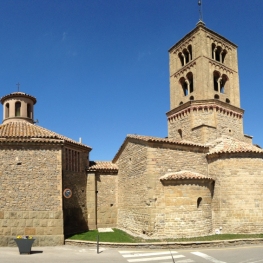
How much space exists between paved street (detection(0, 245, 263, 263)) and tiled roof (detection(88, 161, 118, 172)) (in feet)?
21.7

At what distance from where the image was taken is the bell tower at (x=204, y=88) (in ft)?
70.5

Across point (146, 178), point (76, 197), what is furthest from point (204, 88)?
point (76, 197)

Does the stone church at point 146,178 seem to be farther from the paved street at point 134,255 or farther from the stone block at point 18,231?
the paved street at point 134,255

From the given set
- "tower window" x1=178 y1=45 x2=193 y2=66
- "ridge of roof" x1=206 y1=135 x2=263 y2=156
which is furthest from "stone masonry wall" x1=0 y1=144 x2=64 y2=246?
"tower window" x1=178 y1=45 x2=193 y2=66

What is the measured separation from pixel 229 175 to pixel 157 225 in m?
5.31

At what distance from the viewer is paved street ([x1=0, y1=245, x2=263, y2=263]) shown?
11195 mm

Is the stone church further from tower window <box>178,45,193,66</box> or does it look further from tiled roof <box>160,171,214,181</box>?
tower window <box>178,45,193,66</box>

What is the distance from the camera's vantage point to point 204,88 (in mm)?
21828

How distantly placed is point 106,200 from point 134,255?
25.8 feet

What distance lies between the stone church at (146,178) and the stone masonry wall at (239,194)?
5cm

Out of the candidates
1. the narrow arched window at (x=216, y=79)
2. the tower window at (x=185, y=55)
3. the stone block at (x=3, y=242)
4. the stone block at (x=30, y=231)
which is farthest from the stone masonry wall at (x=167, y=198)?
the tower window at (x=185, y=55)

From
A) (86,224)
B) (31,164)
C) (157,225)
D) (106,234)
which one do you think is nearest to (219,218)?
(157,225)

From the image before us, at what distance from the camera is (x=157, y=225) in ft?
50.6

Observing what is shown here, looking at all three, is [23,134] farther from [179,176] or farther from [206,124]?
[206,124]
